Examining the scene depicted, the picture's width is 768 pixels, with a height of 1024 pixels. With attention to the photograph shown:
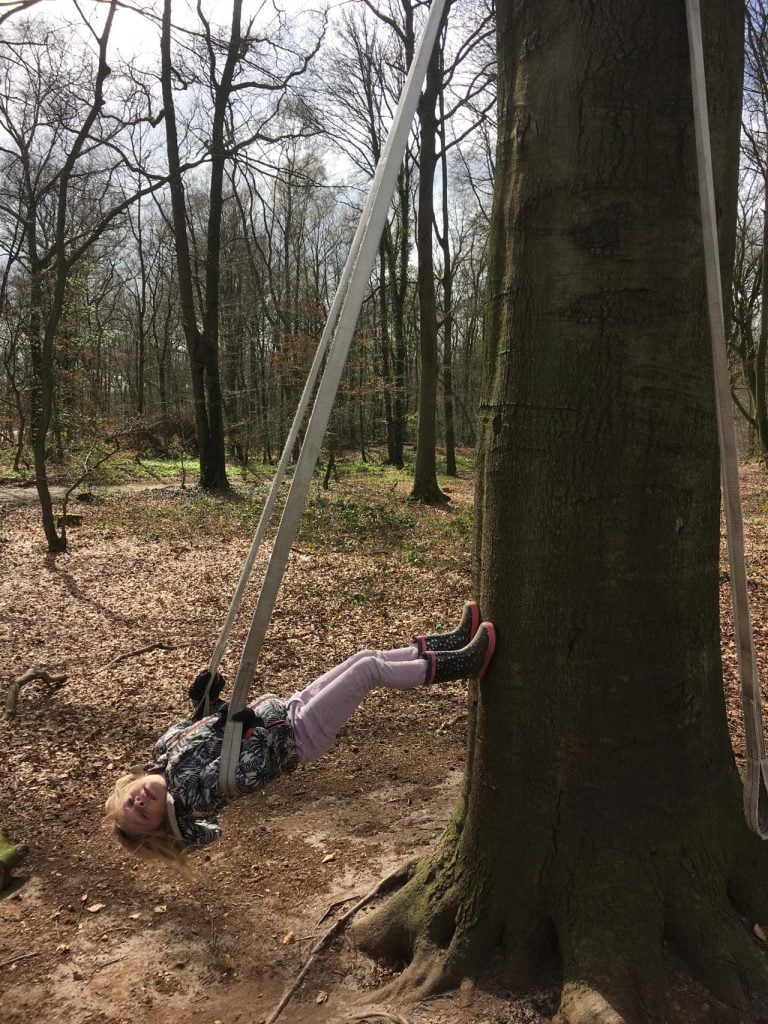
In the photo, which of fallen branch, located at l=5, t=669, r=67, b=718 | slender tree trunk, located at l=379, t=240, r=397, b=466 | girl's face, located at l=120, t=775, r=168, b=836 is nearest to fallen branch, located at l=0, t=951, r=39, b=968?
girl's face, located at l=120, t=775, r=168, b=836

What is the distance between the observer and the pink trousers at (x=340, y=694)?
8.48ft

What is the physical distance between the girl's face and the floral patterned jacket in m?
0.05

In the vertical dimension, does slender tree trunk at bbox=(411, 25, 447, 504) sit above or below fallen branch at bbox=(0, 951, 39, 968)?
above

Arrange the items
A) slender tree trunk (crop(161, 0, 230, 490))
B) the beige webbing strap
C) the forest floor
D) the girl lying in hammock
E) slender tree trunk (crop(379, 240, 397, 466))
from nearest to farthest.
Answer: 1. the beige webbing strap
2. the girl lying in hammock
3. the forest floor
4. slender tree trunk (crop(161, 0, 230, 490))
5. slender tree trunk (crop(379, 240, 397, 466))

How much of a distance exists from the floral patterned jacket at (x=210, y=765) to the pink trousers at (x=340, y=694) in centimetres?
6

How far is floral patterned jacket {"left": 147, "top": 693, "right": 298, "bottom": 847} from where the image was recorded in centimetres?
252

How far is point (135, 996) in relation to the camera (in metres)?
2.61

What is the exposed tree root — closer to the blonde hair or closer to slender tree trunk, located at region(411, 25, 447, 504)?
the blonde hair

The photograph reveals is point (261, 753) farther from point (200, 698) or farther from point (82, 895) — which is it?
point (82, 895)

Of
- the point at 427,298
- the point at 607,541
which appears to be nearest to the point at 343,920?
the point at 607,541

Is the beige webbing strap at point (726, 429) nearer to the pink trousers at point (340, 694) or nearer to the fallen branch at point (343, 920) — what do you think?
the pink trousers at point (340, 694)

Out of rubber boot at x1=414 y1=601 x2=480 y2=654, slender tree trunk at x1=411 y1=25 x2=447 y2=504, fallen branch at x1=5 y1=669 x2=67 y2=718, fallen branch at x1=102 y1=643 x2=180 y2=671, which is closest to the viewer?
rubber boot at x1=414 y1=601 x2=480 y2=654

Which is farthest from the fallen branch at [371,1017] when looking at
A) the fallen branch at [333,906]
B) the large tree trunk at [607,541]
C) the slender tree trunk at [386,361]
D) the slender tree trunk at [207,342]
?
the slender tree trunk at [386,361]

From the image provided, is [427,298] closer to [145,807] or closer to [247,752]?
A: [247,752]
